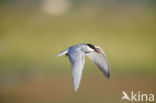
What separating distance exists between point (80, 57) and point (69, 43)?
122 cm

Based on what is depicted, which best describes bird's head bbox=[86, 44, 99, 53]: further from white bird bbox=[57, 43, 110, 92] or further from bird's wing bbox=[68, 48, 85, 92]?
bird's wing bbox=[68, 48, 85, 92]

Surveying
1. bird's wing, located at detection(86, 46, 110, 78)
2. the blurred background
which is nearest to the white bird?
bird's wing, located at detection(86, 46, 110, 78)

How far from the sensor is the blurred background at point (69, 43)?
2.97 m

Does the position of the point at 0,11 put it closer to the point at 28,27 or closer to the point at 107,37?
the point at 28,27

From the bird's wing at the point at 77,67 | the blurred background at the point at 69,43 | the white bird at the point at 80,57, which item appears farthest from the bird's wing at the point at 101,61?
the blurred background at the point at 69,43

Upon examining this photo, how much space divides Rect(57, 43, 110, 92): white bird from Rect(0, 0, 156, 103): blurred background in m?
0.63

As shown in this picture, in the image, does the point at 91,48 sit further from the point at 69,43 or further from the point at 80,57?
the point at 69,43

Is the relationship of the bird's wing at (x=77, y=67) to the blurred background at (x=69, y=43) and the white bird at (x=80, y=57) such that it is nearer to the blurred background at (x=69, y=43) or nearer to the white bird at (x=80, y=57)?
the white bird at (x=80, y=57)

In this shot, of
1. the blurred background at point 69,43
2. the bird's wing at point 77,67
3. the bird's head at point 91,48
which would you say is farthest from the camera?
the blurred background at point 69,43

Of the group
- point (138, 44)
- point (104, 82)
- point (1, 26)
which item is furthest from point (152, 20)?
point (1, 26)

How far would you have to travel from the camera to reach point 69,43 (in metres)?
3.10

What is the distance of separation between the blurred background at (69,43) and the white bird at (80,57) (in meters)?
0.63

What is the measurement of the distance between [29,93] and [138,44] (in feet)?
3.67

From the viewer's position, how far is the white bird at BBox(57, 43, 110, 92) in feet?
6.01
